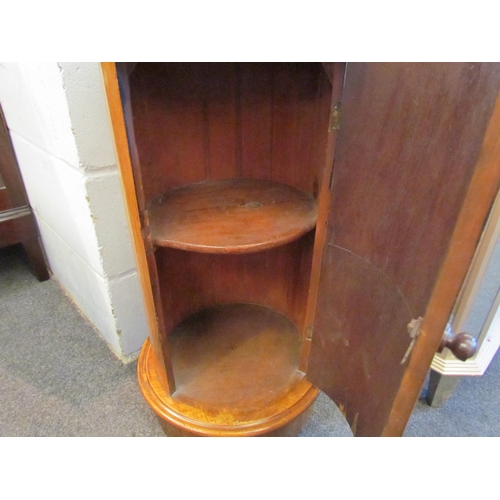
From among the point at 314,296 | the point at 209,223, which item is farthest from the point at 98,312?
the point at 314,296

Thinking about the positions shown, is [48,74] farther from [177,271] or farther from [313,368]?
[313,368]

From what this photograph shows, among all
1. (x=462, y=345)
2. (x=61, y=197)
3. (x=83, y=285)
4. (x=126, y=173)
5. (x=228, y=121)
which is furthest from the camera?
(x=83, y=285)

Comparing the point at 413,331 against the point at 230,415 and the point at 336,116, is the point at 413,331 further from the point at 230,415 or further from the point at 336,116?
the point at 230,415

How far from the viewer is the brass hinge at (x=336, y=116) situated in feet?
1.79

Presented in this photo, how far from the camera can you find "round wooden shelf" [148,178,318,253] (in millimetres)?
651

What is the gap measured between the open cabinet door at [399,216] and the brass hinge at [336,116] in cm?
1

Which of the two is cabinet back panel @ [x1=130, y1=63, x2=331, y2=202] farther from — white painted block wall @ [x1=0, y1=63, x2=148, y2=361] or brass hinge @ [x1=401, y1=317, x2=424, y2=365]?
brass hinge @ [x1=401, y1=317, x2=424, y2=365]

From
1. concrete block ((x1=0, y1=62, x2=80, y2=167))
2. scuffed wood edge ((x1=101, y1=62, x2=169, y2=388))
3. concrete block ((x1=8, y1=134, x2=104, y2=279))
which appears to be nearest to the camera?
scuffed wood edge ((x1=101, y1=62, x2=169, y2=388))

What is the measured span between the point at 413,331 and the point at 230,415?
0.49 meters

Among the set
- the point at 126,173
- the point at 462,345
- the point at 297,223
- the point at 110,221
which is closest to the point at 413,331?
the point at 462,345

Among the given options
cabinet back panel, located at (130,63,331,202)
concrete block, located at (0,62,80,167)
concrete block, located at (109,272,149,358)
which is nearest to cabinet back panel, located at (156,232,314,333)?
concrete block, located at (109,272,149,358)

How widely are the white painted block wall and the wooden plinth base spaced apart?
0.27m

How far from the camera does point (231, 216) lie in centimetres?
74

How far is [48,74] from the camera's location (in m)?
0.75
